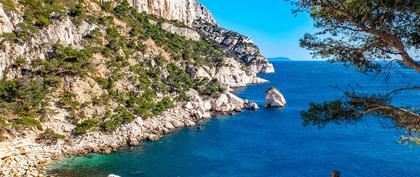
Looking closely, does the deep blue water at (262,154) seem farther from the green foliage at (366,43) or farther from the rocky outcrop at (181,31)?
the rocky outcrop at (181,31)

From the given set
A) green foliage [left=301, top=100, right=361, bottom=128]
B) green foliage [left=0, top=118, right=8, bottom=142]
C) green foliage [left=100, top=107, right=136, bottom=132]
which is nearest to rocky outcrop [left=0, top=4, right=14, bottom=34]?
green foliage [left=0, top=118, right=8, bottom=142]

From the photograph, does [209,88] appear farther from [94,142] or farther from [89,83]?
[94,142]

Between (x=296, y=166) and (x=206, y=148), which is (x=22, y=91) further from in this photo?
(x=296, y=166)

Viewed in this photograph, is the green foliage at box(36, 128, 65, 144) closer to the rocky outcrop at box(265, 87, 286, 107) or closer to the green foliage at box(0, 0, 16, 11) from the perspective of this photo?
the green foliage at box(0, 0, 16, 11)

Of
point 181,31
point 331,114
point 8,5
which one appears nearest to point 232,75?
point 181,31

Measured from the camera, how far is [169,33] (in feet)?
345

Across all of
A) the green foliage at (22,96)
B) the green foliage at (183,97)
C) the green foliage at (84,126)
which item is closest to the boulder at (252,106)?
the green foliage at (183,97)

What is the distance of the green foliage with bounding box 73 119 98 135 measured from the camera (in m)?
51.7

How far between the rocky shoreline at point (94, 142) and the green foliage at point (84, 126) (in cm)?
83

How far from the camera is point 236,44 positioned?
188 m

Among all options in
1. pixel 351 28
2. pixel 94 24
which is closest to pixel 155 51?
pixel 94 24

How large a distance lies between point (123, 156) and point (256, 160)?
1799 centimetres

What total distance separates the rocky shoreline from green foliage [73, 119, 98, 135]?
2.72ft

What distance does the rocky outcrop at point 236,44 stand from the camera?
604ft
